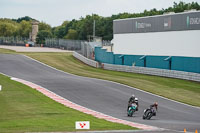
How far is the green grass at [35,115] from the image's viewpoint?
20.7 meters

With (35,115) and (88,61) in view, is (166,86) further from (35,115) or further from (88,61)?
(88,61)

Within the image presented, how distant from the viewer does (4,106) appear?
2817 cm

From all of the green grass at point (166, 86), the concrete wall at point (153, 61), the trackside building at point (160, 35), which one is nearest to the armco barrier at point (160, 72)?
the green grass at point (166, 86)

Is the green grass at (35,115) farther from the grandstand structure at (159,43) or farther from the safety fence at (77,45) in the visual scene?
the safety fence at (77,45)

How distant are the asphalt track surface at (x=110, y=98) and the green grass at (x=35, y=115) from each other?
8.86 ft

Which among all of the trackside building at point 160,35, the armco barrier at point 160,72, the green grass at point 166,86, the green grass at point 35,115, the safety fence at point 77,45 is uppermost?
the trackside building at point 160,35

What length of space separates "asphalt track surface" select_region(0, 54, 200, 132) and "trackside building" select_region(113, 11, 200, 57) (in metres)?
13.3

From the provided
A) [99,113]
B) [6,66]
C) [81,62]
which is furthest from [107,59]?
[99,113]

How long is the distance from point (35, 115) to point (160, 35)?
1497 inches

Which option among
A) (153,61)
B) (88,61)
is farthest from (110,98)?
(88,61)

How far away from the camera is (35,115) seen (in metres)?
25.2

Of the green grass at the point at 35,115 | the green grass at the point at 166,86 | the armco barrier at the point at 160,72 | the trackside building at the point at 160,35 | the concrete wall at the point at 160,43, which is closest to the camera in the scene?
the green grass at the point at 35,115

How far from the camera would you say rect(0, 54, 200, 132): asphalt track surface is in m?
26.8

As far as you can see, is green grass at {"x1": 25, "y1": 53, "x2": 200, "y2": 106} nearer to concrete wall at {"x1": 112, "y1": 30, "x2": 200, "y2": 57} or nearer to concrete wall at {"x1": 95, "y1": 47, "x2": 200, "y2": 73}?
concrete wall at {"x1": 95, "y1": 47, "x2": 200, "y2": 73}
